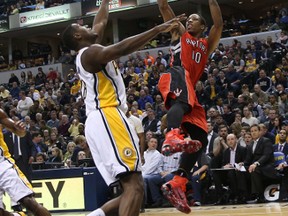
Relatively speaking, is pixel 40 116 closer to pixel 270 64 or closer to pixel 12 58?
pixel 270 64

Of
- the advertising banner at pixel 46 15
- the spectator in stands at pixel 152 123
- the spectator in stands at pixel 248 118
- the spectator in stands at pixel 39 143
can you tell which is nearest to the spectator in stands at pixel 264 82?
the spectator in stands at pixel 248 118

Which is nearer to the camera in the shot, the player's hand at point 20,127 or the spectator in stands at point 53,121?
the player's hand at point 20,127

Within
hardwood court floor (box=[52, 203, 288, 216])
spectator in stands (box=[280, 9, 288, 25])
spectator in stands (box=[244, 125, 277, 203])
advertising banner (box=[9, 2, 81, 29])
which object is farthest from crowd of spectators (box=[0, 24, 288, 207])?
advertising banner (box=[9, 2, 81, 29])

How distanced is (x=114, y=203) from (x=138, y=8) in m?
23.2

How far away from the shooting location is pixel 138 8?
1086 inches

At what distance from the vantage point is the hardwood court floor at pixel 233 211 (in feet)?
29.2

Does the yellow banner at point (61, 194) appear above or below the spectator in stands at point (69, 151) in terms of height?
below

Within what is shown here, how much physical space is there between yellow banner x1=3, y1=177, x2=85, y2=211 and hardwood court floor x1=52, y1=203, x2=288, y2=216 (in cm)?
28

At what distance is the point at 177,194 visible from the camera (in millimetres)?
5809

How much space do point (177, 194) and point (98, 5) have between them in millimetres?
22341

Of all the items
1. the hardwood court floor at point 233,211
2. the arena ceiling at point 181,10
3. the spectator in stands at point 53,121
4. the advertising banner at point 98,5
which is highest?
the advertising banner at point 98,5

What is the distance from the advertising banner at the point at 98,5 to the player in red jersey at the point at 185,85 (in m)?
21.3

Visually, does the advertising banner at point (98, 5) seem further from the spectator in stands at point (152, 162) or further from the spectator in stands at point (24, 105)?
the spectator in stands at point (152, 162)

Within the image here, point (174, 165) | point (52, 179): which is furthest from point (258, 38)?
point (52, 179)
